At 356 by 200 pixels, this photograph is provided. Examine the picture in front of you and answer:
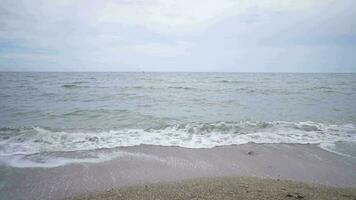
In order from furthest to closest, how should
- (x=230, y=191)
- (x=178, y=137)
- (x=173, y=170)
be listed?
(x=178, y=137) < (x=173, y=170) < (x=230, y=191)

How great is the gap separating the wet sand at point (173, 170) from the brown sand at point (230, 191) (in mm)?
216

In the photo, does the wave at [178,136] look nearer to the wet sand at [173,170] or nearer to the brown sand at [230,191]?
the wet sand at [173,170]

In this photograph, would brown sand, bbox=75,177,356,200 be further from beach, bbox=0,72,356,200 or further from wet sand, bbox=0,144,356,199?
wet sand, bbox=0,144,356,199

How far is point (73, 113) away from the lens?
13.5 meters

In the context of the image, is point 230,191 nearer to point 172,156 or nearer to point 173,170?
point 173,170

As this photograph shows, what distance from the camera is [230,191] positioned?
4.32 m

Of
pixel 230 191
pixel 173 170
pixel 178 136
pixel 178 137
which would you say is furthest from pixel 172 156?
pixel 230 191

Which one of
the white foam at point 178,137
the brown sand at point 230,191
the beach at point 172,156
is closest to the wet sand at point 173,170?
the beach at point 172,156

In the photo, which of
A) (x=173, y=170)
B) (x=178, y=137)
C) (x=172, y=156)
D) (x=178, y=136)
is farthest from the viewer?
(x=178, y=136)

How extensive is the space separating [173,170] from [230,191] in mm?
1756

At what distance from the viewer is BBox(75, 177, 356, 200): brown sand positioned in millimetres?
4141

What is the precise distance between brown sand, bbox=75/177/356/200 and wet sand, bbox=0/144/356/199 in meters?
0.22

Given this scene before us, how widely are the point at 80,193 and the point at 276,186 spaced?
3622mm

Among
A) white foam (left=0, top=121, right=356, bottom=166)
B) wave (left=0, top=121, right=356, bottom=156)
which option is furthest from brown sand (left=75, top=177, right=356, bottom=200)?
wave (left=0, top=121, right=356, bottom=156)
